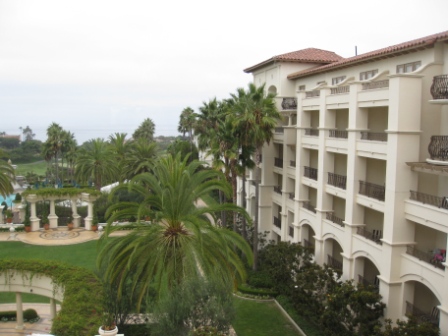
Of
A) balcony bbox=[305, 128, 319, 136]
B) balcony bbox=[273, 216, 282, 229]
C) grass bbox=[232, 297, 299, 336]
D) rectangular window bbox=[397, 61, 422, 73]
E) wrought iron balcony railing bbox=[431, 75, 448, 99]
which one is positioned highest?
rectangular window bbox=[397, 61, 422, 73]

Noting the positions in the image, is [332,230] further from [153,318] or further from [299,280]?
[153,318]

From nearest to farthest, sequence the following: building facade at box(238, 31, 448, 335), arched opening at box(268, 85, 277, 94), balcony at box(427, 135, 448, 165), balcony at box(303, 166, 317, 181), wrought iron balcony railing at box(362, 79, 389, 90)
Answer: balcony at box(427, 135, 448, 165) → building facade at box(238, 31, 448, 335) → wrought iron balcony railing at box(362, 79, 389, 90) → balcony at box(303, 166, 317, 181) → arched opening at box(268, 85, 277, 94)

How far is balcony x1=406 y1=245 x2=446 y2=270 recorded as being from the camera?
1838 centimetres

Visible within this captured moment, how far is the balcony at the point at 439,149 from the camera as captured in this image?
1831 cm

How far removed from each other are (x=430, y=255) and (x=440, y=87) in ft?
23.8

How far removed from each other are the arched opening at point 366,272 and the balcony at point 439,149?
7.53 m

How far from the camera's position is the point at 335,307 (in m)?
21.0

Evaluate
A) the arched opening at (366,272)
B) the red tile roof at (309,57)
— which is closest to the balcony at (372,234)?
the arched opening at (366,272)

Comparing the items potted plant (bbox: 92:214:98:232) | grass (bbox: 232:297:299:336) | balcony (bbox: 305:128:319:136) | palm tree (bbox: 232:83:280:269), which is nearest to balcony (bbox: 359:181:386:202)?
balcony (bbox: 305:128:319:136)

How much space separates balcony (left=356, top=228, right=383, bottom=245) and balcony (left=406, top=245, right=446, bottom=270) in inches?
83.1

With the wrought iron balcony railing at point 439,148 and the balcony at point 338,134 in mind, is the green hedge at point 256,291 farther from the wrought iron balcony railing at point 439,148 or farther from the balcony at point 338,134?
the wrought iron balcony railing at point 439,148

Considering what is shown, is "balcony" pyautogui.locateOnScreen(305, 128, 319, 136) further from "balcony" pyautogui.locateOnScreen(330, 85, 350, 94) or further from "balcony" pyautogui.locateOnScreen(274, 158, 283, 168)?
"balcony" pyautogui.locateOnScreen(274, 158, 283, 168)

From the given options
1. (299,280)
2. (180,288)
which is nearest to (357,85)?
(299,280)

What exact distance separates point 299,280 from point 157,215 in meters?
9.59
